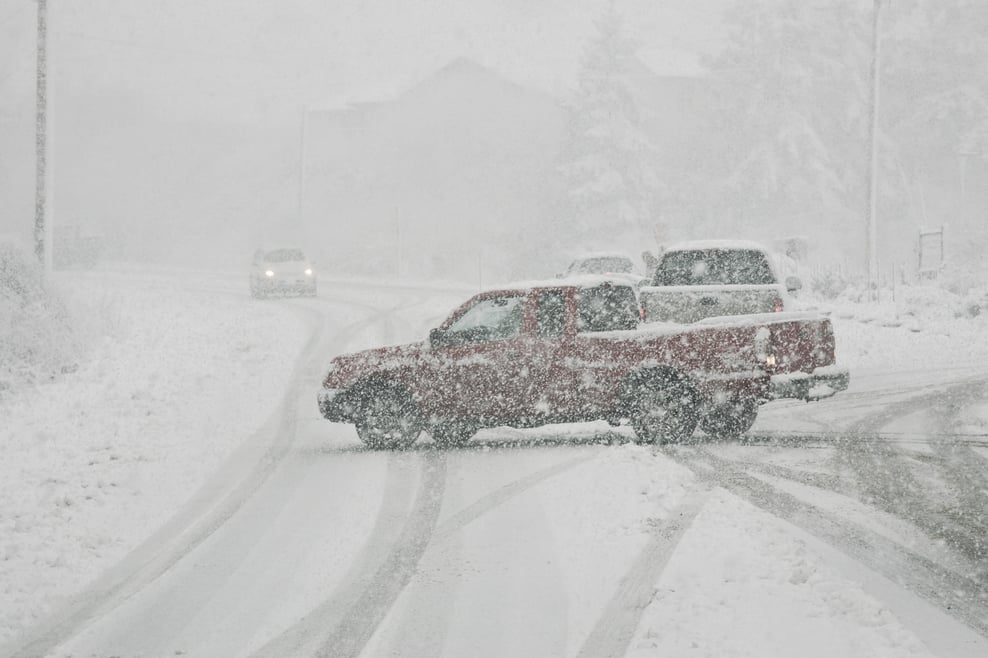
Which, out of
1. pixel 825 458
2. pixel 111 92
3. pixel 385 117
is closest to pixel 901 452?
pixel 825 458

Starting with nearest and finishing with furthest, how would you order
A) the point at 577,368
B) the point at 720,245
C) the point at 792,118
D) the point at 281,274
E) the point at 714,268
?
the point at 577,368, the point at 714,268, the point at 720,245, the point at 281,274, the point at 792,118

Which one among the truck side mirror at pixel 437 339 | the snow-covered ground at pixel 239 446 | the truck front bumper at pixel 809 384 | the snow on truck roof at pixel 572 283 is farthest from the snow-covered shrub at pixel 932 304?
the truck side mirror at pixel 437 339

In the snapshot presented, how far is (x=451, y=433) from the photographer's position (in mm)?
11430

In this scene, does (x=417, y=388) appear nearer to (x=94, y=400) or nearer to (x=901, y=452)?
(x=901, y=452)

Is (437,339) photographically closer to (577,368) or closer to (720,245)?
(577,368)

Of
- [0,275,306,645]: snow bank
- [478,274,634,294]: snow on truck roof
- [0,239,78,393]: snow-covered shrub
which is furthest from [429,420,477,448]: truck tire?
[0,239,78,393]: snow-covered shrub

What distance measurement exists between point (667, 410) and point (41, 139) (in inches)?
744

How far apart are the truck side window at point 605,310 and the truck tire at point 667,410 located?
0.70 metres

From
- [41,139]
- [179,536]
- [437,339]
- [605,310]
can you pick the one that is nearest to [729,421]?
[605,310]

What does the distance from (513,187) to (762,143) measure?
1807cm

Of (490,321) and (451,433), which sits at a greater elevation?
(490,321)

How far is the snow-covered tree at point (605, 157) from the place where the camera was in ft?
151

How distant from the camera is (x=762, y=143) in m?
49.6

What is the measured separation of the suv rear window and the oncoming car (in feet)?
68.9
